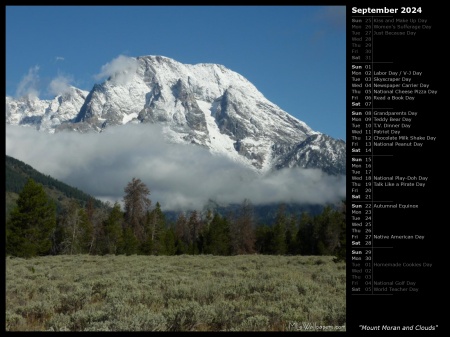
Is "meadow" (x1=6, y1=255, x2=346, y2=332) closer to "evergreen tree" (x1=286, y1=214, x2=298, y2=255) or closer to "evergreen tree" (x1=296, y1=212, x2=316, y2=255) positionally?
"evergreen tree" (x1=296, y1=212, x2=316, y2=255)

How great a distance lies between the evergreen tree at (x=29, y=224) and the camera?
1783 inches

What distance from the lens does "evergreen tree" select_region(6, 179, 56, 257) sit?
4528cm

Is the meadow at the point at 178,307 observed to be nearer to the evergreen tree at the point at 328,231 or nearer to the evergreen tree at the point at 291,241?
the evergreen tree at the point at 328,231

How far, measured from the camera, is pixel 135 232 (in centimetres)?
6581
